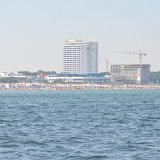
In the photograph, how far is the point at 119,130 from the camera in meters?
64.3

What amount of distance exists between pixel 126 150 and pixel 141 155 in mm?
2020

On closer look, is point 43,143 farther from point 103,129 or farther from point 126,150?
point 103,129

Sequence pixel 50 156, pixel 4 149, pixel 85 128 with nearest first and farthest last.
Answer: pixel 50 156 → pixel 4 149 → pixel 85 128

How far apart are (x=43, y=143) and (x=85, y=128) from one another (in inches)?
523

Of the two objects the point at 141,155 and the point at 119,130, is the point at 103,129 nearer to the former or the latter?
the point at 119,130

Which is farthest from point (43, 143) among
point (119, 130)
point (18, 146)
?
point (119, 130)

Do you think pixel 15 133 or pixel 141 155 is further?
pixel 15 133

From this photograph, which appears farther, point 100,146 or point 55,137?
point 55,137

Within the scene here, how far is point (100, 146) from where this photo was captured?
5181 centimetres

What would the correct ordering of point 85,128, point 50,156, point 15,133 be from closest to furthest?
1. point 50,156
2. point 15,133
3. point 85,128

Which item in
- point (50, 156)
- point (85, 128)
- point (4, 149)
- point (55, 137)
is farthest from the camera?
point (85, 128)

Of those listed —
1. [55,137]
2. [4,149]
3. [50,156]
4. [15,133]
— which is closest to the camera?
[50,156]

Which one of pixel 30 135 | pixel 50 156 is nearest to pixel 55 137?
pixel 30 135

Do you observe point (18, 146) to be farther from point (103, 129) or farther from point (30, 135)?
point (103, 129)
